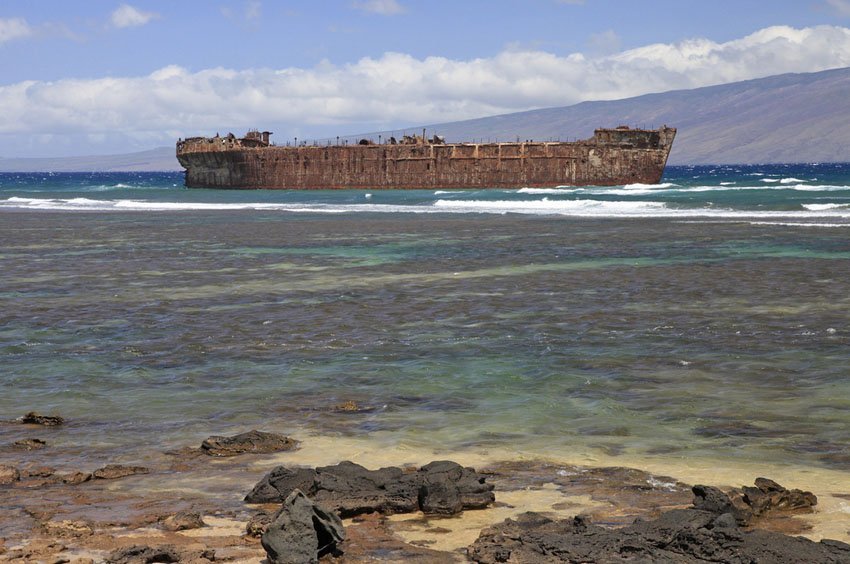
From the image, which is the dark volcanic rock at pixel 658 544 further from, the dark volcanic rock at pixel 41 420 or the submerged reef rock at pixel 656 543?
the dark volcanic rock at pixel 41 420

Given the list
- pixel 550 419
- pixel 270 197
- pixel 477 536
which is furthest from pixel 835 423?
pixel 270 197

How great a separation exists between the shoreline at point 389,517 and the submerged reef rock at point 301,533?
0.28 m

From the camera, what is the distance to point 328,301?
20.5 metres

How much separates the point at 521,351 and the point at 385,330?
2863mm

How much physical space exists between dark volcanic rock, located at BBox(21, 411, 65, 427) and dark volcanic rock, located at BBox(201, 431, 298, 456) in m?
2.04

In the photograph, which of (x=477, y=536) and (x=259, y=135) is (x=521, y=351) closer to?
(x=477, y=536)

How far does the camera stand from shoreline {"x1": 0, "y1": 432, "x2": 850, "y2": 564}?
7.51 meters

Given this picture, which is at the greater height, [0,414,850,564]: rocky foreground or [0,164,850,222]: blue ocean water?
[0,164,850,222]: blue ocean water

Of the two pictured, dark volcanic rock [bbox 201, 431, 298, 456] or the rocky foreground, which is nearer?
the rocky foreground

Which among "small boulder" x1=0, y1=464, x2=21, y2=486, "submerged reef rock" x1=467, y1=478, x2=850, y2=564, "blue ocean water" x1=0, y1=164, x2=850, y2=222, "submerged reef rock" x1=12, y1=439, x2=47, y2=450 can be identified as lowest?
"submerged reef rock" x1=12, y1=439, x2=47, y2=450

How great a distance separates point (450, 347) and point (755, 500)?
7.50 meters

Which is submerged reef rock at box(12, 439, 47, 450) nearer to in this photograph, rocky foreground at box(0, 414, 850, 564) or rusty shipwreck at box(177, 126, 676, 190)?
rocky foreground at box(0, 414, 850, 564)

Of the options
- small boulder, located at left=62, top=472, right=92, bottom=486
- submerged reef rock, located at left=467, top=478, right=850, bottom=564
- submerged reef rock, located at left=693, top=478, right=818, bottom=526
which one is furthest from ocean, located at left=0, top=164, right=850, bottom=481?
submerged reef rock, located at left=467, top=478, right=850, bottom=564

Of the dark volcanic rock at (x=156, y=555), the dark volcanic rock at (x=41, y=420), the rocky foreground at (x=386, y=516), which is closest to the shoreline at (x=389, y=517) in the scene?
the rocky foreground at (x=386, y=516)
